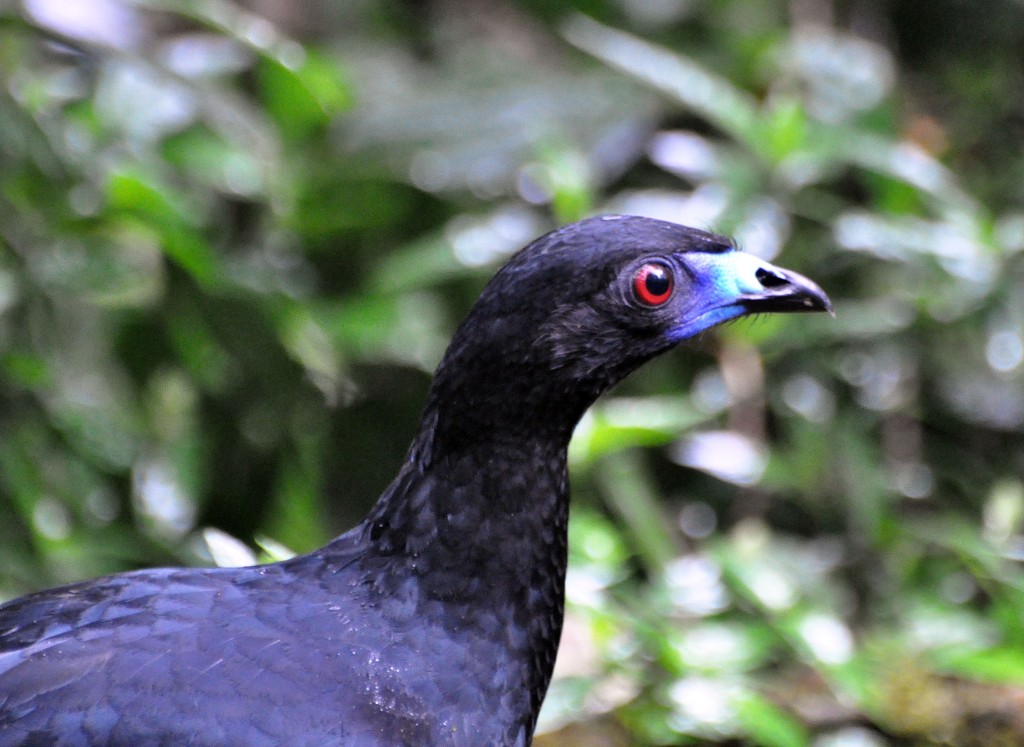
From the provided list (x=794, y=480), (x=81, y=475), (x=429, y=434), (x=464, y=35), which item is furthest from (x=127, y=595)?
(x=464, y=35)

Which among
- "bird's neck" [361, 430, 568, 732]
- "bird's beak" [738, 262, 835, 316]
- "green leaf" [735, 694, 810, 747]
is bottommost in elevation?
"green leaf" [735, 694, 810, 747]

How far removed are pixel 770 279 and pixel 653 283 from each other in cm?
25

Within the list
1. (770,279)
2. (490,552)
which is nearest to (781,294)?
(770,279)

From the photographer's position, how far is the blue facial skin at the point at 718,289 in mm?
2424

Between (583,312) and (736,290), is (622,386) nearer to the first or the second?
(736,290)

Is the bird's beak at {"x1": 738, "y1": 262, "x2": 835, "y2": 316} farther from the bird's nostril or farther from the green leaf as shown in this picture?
the green leaf

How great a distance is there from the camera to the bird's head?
2311mm

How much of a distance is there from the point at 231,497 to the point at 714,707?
193cm

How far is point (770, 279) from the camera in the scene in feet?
8.08

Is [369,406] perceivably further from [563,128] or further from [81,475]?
[563,128]

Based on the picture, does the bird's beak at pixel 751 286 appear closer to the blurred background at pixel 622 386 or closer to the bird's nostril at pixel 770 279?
the bird's nostril at pixel 770 279

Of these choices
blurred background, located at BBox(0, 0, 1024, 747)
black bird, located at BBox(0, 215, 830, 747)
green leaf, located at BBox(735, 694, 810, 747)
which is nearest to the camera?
black bird, located at BBox(0, 215, 830, 747)

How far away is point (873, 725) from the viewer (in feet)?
11.2

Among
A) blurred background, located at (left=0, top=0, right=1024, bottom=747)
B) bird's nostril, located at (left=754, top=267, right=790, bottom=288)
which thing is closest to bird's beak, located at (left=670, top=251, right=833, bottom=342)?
bird's nostril, located at (left=754, top=267, right=790, bottom=288)
